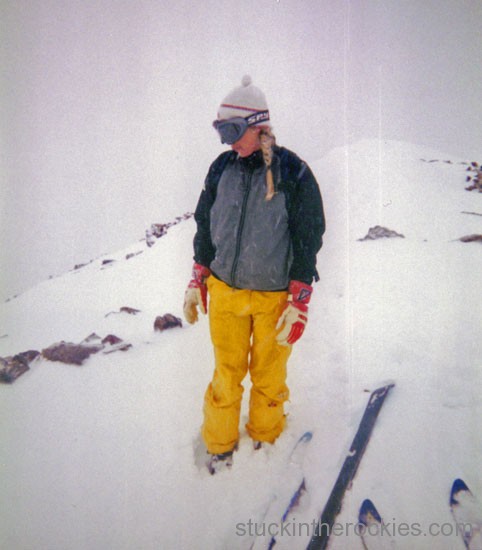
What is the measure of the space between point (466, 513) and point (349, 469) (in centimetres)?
49

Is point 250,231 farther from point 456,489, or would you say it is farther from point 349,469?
point 456,489

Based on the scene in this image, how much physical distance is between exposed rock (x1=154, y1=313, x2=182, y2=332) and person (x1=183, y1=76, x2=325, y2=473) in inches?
47.7

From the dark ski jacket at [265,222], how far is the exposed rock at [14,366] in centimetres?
178

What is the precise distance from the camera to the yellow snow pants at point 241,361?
1758 mm

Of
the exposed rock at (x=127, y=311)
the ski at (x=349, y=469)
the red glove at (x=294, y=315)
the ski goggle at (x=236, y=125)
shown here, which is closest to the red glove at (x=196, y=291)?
the red glove at (x=294, y=315)

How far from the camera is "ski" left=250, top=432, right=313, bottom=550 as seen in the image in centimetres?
153

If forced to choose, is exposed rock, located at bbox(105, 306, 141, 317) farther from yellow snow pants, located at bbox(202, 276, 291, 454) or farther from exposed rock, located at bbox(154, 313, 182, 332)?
yellow snow pants, located at bbox(202, 276, 291, 454)

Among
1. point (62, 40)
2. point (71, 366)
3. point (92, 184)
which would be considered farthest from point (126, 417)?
point (62, 40)

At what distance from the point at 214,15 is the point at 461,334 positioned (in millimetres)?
2782

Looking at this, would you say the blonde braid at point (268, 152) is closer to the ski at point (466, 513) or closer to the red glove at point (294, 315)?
the red glove at point (294, 315)

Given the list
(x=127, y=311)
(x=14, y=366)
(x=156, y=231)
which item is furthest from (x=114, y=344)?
(x=156, y=231)

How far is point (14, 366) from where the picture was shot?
2512 millimetres

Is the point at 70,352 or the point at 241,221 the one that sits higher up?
the point at 241,221

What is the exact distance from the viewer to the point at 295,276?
1722 mm
